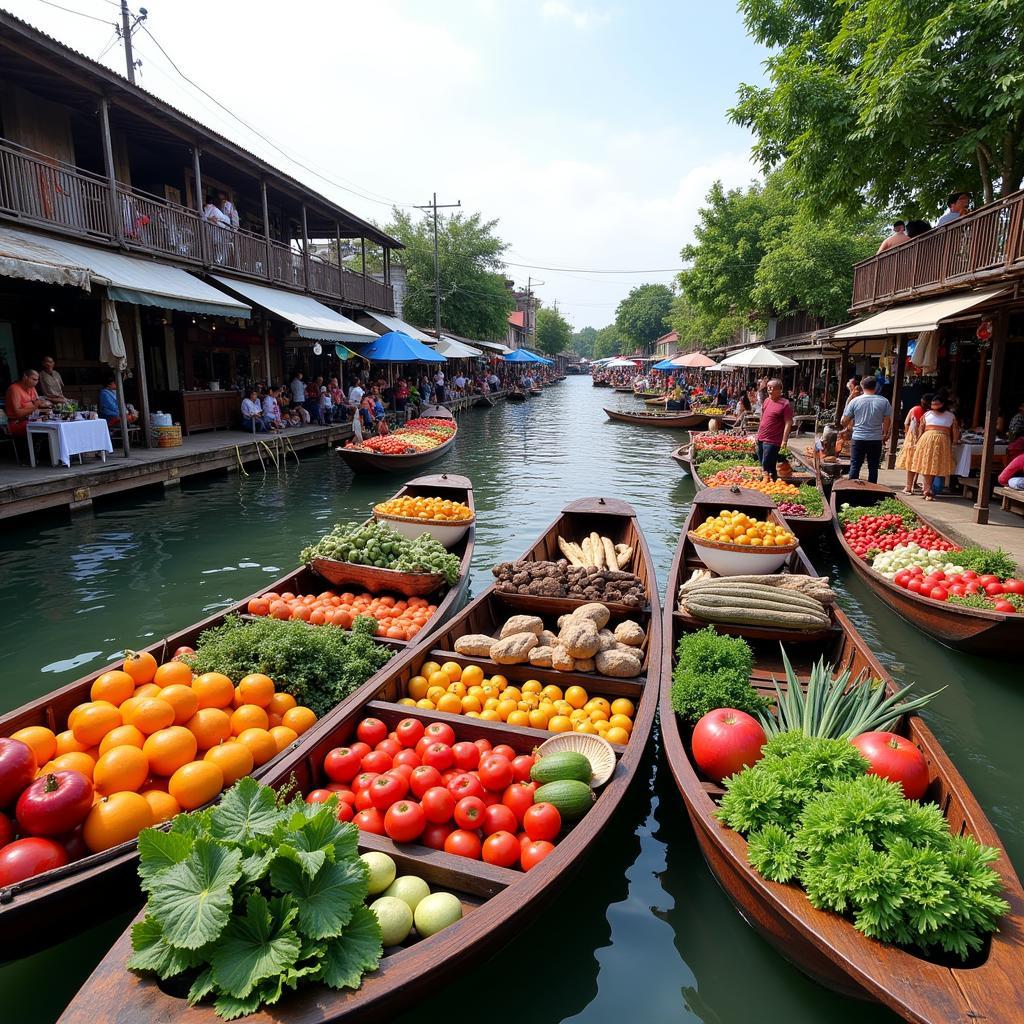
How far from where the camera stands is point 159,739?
10.2ft

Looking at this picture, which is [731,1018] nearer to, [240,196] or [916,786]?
[916,786]

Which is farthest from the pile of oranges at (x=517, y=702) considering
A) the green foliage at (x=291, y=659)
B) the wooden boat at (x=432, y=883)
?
the green foliage at (x=291, y=659)

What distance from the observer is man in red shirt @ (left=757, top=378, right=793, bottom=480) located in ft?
34.9

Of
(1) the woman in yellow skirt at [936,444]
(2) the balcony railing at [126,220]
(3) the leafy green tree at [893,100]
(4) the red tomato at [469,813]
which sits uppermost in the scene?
(3) the leafy green tree at [893,100]

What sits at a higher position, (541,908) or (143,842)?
(143,842)

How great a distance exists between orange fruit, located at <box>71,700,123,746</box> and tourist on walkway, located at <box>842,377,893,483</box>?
32.7ft

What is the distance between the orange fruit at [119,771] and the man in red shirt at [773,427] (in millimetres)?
9619

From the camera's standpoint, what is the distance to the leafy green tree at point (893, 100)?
10336mm

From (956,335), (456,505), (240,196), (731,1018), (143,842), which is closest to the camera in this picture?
(143,842)

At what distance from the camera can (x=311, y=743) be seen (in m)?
3.32

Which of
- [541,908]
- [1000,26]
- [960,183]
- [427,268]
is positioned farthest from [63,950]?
[427,268]

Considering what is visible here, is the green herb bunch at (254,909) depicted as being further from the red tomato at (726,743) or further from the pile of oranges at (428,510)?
the pile of oranges at (428,510)

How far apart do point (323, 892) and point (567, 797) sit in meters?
1.18

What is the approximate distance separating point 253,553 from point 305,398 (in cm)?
1255
